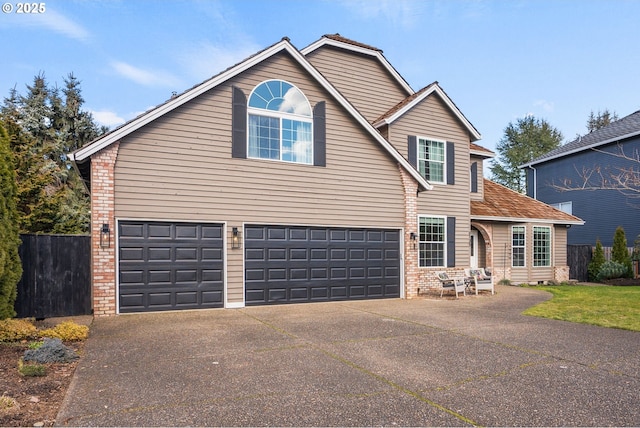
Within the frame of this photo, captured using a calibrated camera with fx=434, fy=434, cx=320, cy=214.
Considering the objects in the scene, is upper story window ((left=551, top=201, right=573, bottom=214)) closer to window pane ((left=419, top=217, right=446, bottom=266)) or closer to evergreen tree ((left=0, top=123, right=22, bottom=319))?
window pane ((left=419, top=217, right=446, bottom=266))

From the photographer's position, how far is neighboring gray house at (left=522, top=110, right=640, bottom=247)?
899 inches

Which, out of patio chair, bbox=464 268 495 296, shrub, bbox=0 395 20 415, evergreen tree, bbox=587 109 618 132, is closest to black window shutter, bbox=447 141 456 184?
patio chair, bbox=464 268 495 296

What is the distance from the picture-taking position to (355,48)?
15430 millimetres

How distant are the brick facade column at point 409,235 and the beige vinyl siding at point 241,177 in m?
0.24

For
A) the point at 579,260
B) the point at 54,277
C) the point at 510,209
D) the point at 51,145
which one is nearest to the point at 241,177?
Answer: the point at 54,277

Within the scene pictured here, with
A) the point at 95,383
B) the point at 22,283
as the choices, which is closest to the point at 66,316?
the point at 22,283

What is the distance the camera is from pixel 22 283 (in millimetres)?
9195

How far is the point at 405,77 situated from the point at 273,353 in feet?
42.4

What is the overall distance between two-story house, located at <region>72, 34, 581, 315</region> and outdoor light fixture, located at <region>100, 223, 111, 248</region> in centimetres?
3

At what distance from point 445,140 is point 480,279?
493 cm

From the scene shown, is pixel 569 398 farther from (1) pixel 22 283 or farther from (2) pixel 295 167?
(1) pixel 22 283

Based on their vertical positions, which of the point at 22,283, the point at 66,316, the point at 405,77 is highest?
the point at 405,77

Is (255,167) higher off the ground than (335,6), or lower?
lower

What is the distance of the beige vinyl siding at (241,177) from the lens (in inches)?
404
